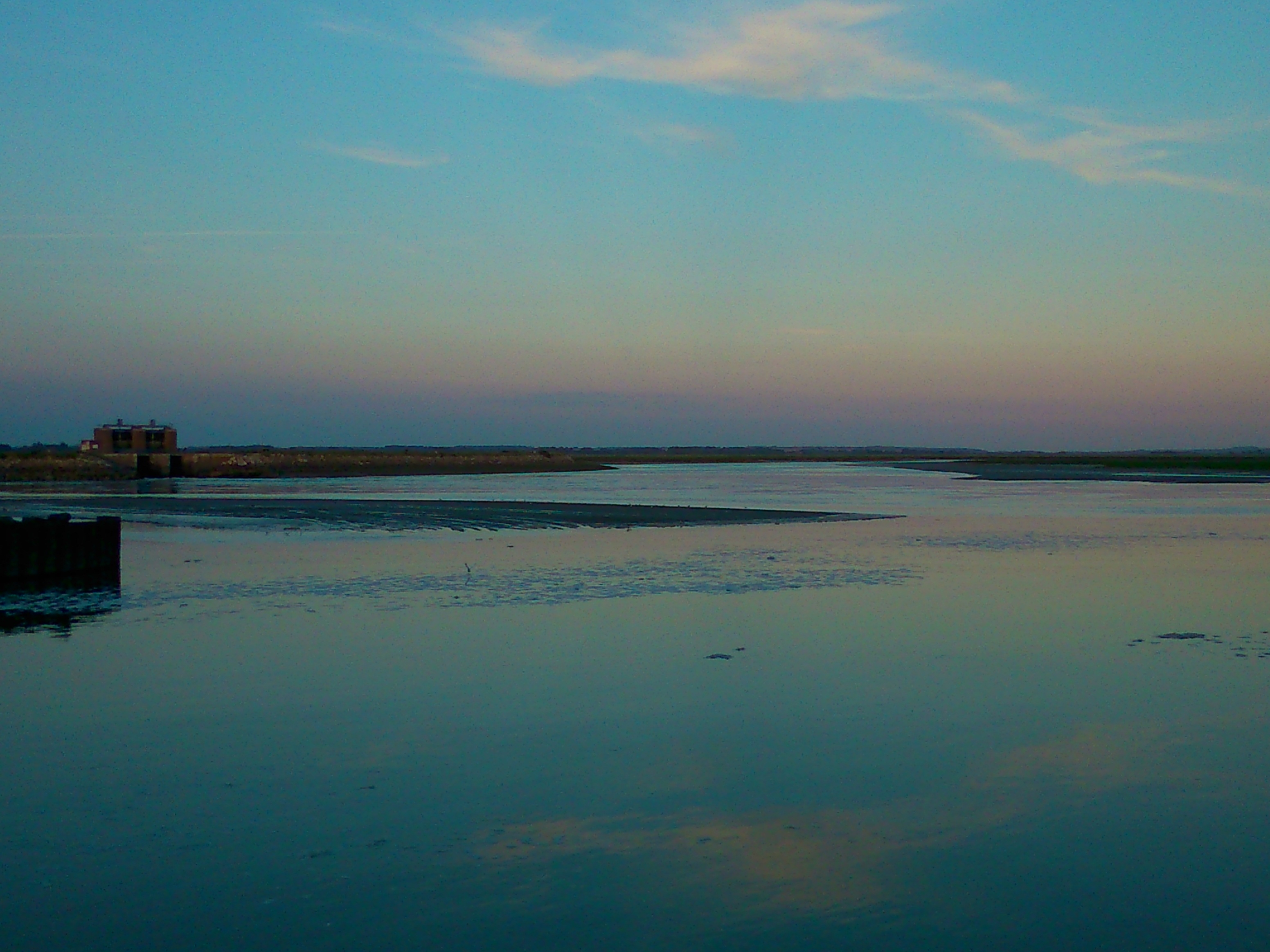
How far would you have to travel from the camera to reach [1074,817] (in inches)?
327

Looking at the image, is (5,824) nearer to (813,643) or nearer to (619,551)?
(813,643)

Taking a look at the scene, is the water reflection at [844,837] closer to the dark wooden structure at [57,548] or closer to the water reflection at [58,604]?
the water reflection at [58,604]

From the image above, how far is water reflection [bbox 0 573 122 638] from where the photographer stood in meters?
16.6

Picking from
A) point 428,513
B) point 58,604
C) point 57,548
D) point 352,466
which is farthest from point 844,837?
point 352,466

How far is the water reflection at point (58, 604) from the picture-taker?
16.6m

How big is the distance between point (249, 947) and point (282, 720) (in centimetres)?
504

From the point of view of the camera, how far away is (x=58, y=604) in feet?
62.2

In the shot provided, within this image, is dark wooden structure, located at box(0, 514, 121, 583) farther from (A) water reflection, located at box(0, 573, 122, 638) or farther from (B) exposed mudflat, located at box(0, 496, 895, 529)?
(B) exposed mudflat, located at box(0, 496, 895, 529)

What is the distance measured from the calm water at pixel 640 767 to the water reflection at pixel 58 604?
195mm

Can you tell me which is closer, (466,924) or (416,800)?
(466,924)

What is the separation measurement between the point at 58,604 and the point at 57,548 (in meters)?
3.71

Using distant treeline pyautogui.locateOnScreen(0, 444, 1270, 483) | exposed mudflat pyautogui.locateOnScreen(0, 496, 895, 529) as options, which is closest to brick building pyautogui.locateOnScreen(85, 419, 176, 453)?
distant treeline pyautogui.locateOnScreen(0, 444, 1270, 483)

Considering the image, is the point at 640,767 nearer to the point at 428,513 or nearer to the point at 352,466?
the point at 428,513

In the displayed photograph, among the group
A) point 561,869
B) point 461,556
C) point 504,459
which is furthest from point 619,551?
point 504,459
